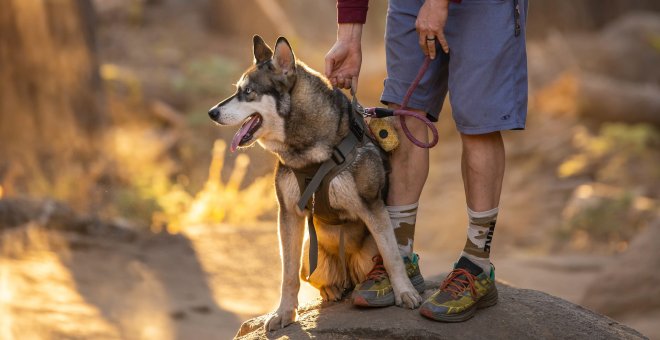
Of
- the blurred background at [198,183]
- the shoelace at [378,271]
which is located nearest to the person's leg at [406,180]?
the shoelace at [378,271]

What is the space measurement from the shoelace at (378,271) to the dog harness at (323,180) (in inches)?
11.3

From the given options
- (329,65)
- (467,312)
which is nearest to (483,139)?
(467,312)

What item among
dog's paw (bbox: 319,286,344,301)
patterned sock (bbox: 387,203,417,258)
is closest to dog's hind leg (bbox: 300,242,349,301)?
dog's paw (bbox: 319,286,344,301)

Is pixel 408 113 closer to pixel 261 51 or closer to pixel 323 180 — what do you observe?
pixel 323 180

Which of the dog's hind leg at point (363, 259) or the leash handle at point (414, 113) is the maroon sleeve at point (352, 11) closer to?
the leash handle at point (414, 113)

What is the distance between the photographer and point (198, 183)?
450 inches

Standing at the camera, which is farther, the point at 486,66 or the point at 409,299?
the point at 409,299

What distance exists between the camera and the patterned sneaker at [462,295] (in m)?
3.74

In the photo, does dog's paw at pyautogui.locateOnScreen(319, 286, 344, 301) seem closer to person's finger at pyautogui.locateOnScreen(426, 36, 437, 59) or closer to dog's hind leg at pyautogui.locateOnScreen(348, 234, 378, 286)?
dog's hind leg at pyautogui.locateOnScreen(348, 234, 378, 286)

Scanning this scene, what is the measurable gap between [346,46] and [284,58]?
517mm

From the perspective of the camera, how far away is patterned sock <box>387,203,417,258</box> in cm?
410

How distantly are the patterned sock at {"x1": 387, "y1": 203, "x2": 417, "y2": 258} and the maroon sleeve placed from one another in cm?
99

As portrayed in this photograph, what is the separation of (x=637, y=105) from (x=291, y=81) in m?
11.7

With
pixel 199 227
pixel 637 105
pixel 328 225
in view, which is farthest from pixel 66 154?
pixel 637 105
